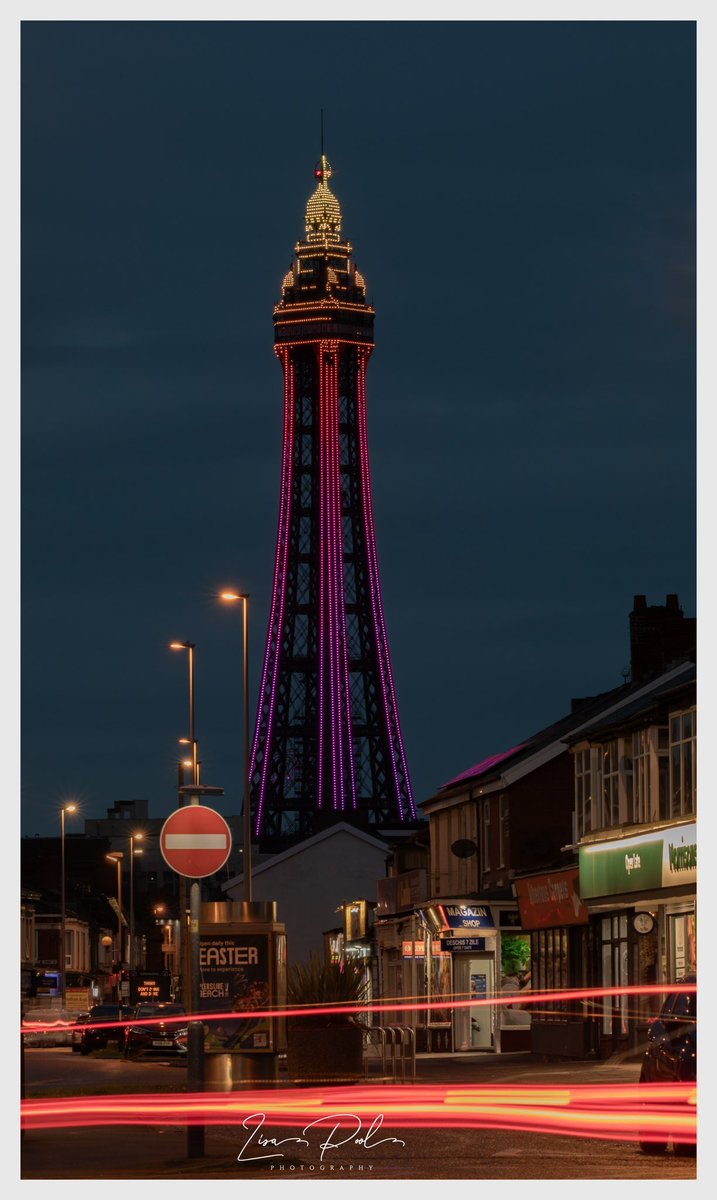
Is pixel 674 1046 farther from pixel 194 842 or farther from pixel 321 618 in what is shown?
pixel 321 618

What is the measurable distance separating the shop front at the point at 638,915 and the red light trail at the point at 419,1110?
31.2ft

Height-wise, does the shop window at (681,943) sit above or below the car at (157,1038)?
above

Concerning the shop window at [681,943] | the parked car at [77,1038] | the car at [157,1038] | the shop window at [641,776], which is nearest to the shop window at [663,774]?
the shop window at [641,776]

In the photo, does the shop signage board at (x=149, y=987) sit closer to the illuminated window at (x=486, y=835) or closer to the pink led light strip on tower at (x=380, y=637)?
the illuminated window at (x=486, y=835)

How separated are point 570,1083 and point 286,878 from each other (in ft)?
187

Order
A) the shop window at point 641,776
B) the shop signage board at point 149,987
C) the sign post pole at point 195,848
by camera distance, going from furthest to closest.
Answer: the shop signage board at point 149,987, the shop window at point 641,776, the sign post pole at point 195,848

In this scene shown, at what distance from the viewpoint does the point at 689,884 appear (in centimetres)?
3678

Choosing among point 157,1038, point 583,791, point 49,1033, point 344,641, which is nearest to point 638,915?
point 583,791

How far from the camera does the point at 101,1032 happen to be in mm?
57562

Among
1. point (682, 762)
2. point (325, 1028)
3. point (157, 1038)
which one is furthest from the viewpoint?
point (157, 1038)

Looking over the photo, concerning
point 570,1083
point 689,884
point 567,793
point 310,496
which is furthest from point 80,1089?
point 310,496

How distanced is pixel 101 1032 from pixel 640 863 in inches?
906

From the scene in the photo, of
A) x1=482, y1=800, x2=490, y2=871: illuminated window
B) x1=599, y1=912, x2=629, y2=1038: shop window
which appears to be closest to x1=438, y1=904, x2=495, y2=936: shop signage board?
x1=482, y1=800, x2=490, y2=871: illuminated window

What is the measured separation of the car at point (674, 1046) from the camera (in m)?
18.2
